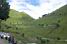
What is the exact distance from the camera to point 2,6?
91.4 m

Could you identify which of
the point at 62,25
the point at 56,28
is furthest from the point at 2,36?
the point at 62,25

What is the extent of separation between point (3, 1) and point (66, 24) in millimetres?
57822

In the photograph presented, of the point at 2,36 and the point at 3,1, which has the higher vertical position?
the point at 3,1

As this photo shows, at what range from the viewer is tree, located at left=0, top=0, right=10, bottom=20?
85.8 m

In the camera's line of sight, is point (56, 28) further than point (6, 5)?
Yes

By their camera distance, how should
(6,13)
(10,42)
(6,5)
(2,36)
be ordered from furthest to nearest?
→ 1. (6,5)
2. (6,13)
3. (2,36)
4. (10,42)

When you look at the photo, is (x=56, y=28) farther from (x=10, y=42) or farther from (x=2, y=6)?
(x=10, y=42)

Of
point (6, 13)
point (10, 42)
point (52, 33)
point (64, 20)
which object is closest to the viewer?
point (10, 42)

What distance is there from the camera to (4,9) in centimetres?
8981

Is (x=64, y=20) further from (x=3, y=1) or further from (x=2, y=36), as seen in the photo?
(x=2, y=36)

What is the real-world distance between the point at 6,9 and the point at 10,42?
53.5 meters

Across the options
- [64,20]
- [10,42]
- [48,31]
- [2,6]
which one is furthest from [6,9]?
[64,20]

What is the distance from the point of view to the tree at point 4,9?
8575 centimetres

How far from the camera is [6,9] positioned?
90.8m
